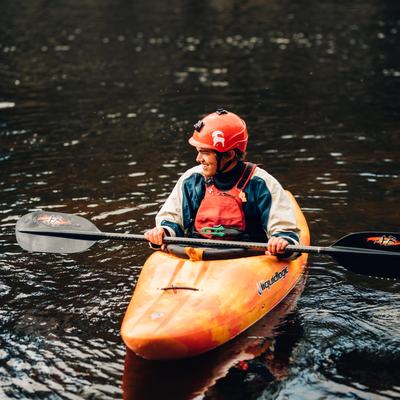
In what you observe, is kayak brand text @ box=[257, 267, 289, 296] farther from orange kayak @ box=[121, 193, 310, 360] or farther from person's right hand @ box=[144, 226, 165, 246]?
person's right hand @ box=[144, 226, 165, 246]

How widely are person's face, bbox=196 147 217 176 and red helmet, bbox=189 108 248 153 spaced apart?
0.06 meters

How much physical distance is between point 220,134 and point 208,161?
0.26 metres

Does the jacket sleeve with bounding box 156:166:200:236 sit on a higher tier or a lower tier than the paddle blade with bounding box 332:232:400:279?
higher

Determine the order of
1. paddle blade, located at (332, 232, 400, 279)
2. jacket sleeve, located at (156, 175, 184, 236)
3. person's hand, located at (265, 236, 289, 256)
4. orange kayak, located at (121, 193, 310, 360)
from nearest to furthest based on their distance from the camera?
orange kayak, located at (121, 193, 310, 360)
person's hand, located at (265, 236, 289, 256)
paddle blade, located at (332, 232, 400, 279)
jacket sleeve, located at (156, 175, 184, 236)

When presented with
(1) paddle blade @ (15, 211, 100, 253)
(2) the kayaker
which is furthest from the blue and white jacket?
(1) paddle blade @ (15, 211, 100, 253)

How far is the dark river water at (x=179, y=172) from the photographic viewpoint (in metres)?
5.58

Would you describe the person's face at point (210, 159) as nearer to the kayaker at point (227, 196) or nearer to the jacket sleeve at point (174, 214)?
the kayaker at point (227, 196)

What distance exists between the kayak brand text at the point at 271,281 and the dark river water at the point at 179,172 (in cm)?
27

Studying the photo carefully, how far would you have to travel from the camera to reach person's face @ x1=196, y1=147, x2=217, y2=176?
6562 millimetres

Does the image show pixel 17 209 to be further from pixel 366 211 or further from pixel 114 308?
pixel 366 211

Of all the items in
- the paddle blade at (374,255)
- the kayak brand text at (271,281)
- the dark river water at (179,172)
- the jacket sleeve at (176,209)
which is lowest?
the dark river water at (179,172)

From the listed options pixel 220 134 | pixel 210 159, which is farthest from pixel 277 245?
pixel 220 134

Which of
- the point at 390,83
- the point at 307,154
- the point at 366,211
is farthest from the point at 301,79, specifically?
the point at 366,211

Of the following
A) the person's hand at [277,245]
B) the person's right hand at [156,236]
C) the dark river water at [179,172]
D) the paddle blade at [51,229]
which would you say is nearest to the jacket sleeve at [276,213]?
the person's hand at [277,245]
